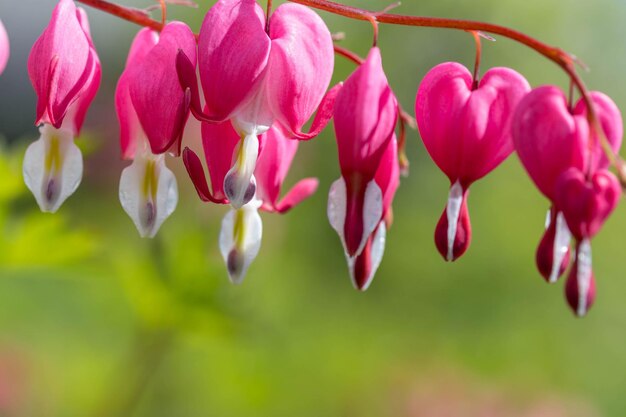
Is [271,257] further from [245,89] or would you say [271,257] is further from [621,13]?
[621,13]

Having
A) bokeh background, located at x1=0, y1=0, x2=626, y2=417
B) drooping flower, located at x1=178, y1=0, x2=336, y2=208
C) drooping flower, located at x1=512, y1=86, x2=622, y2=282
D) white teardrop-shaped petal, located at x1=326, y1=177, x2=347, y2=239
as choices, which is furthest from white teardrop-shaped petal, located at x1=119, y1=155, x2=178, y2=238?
bokeh background, located at x1=0, y1=0, x2=626, y2=417

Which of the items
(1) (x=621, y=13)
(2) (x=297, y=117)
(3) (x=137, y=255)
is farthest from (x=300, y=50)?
(1) (x=621, y=13)

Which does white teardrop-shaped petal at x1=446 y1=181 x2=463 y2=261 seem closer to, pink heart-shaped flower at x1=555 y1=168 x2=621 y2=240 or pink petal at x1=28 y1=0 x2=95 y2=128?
pink heart-shaped flower at x1=555 y1=168 x2=621 y2=240

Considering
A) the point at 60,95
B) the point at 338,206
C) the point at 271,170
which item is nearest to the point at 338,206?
the point at 338,206

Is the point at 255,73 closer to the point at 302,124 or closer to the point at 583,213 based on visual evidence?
the point at 302,124

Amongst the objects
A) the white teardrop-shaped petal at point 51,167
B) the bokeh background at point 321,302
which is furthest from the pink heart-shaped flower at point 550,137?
the bokeh background at point 321,302

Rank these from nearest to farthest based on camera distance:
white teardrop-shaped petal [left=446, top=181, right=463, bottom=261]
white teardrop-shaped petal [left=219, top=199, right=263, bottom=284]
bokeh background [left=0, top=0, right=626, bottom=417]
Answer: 1. white teardrop-shaped petal [left=446, top=181, right=463, bottom=261]
2. white teardrop-shaped petal [left=219, top=199, right=263, bottom=284]
3. bokeh background [left=0, top=0, right=626, bottom=417]
